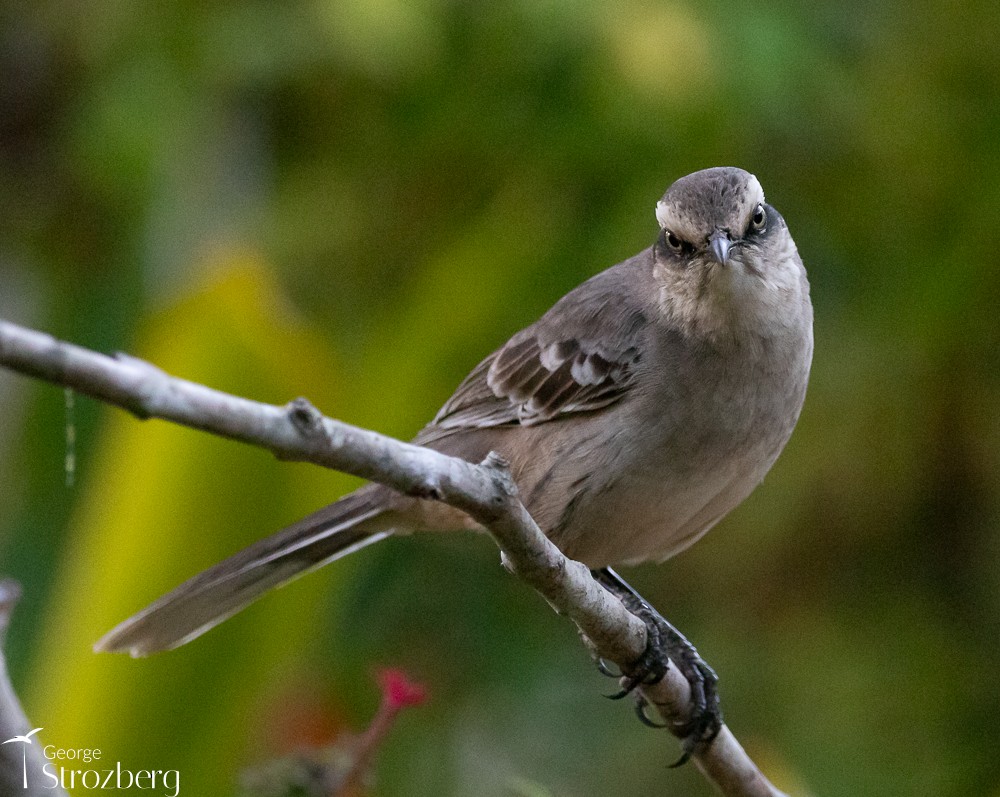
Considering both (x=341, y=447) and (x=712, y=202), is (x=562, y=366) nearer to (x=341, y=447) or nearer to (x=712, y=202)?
(x=712, y=202)

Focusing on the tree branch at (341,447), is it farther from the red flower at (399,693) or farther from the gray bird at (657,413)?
the gray bird at (657,413)

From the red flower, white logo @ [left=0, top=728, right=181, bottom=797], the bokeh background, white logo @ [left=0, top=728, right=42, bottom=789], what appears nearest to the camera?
white logo @ [left=0, top=728, right=42, bottom=789]

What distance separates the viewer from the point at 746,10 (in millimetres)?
4234

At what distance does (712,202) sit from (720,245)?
5.3 inches

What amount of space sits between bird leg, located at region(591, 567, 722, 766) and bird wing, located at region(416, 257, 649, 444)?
587mm

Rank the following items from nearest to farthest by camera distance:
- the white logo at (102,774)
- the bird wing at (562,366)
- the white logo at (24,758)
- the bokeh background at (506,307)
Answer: the white logo at (24,758) → the white logo at (102,774) → the bird wing at (562,366) → the bokeh background at (506,307)

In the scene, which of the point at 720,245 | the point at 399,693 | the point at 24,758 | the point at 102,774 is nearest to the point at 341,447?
the point at 24,758

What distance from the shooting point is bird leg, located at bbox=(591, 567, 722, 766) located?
10.9 ft

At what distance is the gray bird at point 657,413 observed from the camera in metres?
3.46

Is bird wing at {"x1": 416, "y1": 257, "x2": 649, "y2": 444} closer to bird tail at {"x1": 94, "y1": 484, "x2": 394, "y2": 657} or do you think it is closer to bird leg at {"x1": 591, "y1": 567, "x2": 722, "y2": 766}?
bird tail at {"x1": 94, "y1": 484, "x2": 394, "y2": 657}

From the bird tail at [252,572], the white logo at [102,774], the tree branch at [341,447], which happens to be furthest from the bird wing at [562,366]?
the white logo at [102,774]

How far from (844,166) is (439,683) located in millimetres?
2634

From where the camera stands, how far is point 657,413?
11.5 ft

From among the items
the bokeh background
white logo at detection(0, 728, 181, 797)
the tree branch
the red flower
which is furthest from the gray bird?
the red flower
